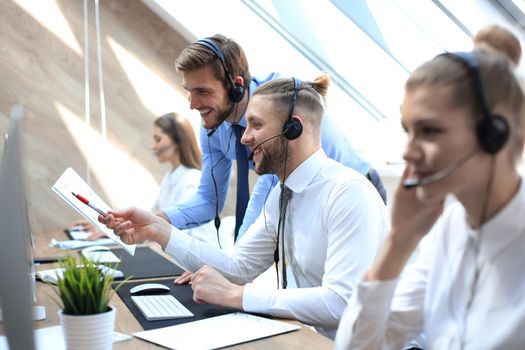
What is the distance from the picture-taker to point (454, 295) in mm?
1036

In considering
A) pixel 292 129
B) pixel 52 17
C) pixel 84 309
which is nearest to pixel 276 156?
pixel 292 129

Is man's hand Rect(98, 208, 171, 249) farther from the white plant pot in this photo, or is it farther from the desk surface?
the white plant pot

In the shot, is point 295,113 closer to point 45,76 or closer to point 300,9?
point 300,9

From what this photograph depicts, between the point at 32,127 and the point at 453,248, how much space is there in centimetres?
353

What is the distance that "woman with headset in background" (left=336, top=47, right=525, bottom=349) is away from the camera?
0.90 metres

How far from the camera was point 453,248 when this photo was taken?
1.06 meters

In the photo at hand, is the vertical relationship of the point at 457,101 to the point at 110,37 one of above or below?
below

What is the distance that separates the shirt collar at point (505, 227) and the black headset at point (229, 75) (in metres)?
1.36

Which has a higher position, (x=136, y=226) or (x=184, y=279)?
(x=136, y=226)

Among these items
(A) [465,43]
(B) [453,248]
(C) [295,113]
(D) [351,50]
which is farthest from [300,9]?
(B) [453,248]

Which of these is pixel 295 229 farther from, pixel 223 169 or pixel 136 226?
pixel 223 169

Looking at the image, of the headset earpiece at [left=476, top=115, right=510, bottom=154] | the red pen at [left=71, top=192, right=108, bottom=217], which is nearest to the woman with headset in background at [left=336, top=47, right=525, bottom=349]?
the headset earpiece at [left=476, top=115, right=510, bottom=154]

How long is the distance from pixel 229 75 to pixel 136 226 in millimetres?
652

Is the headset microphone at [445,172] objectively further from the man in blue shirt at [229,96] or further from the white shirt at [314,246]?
the man in blue shirt at [229,96]
